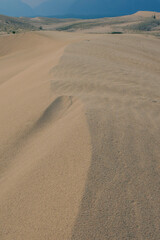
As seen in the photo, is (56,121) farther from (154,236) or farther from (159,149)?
(154,236)

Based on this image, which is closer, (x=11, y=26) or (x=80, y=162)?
(x=80, y=162)

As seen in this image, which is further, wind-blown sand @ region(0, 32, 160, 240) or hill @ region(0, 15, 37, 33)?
hill @ region(0, 15, 37, 33)

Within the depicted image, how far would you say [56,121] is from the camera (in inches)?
112

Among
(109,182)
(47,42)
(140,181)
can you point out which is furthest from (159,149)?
(47,42)

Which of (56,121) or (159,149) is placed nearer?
(159,149)

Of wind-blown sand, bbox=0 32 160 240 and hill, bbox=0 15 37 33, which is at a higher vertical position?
hill, bbox=0 15 37 33

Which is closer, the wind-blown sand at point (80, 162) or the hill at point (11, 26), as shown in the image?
the wind-blown sand at point (80, 162)

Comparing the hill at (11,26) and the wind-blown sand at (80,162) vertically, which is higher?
the hill at (11,26)

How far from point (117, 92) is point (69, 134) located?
1.72 metres

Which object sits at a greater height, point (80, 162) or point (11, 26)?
point (11, 26)

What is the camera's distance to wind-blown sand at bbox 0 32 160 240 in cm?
147

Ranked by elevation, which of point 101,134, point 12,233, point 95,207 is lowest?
point 12,233

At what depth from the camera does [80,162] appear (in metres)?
1.92

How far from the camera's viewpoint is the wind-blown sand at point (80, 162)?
147 cm
